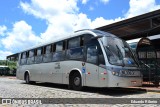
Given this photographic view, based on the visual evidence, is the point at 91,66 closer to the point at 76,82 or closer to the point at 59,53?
the point at 76,82

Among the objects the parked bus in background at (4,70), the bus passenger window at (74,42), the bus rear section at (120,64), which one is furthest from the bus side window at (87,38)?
the parked bus in background at (4,70)

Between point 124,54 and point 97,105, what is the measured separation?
4249 mm

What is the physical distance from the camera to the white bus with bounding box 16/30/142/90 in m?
11.5

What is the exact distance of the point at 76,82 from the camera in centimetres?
1385

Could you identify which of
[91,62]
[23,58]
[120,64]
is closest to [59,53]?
[91,62]

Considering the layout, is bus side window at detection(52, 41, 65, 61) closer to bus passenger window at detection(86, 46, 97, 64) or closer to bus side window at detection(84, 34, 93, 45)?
bus side window at detection(84, 34, 93, 45)

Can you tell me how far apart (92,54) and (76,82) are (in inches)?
85.4

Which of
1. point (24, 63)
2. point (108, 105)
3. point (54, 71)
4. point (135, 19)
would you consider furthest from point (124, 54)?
point (24, 63)

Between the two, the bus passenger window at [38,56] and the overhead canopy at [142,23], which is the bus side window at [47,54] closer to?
the bus passenger window at [38,56]

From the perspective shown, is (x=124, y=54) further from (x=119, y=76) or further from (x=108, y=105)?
(x=108, y=105)

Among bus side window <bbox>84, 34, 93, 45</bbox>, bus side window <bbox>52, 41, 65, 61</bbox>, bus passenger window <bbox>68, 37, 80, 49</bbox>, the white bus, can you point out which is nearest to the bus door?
the white bus

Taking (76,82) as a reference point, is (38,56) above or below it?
above

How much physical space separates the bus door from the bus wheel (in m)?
0.84

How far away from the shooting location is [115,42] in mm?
12406
